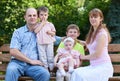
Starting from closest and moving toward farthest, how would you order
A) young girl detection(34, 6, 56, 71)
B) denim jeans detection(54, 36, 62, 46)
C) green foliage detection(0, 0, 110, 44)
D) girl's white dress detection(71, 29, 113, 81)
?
girl's white dress detection(71, 29, 113, 81), young girl detection(34, 6, 56, 71), denim jeans detection(54, 36, 62, 46), green foliage detection(0, 0, 110, 44)

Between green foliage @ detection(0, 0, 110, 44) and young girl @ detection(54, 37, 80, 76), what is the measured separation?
430cm

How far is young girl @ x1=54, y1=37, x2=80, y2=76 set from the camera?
7250 mm

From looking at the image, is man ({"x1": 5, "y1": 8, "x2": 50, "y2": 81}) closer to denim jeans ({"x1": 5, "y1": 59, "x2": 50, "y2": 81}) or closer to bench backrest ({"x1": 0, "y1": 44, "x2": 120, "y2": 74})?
denim jeans ({"x1": 5, "y1": 59, "x2": 50, "y2": 81})

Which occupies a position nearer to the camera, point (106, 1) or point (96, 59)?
point (96, 59)

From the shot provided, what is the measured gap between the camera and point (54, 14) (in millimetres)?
13047

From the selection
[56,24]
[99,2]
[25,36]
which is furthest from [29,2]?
[25,36]

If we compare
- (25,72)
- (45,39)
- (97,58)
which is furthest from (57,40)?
(97,58)

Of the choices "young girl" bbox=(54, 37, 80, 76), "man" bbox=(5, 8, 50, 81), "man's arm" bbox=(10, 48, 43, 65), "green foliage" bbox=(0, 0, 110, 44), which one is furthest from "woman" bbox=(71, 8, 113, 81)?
"green foliage" bbox=(0, 0, 110, 44)

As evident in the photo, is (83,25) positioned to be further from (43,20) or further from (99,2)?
(43,20)

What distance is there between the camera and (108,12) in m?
11.6

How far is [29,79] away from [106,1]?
587 centimetres

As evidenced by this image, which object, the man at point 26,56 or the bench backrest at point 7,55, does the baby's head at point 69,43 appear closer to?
the man at point 26,56

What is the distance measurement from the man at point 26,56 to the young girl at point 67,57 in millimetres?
256

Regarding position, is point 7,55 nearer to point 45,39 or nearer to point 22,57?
point 22,57
